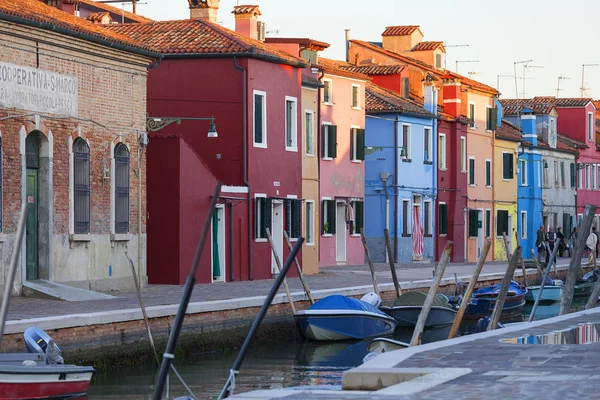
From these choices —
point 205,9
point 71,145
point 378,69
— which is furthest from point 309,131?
point 71,145

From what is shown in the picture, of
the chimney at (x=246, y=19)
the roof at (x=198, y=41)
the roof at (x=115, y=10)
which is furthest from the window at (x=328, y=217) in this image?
the roof at (x=115, y=10)

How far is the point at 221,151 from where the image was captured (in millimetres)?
35094

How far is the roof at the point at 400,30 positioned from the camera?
60.8m

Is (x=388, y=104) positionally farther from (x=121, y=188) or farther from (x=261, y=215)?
(x=121, y=188)

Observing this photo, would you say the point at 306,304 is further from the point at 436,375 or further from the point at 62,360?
the point at 436,375

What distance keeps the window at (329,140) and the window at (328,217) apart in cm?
157

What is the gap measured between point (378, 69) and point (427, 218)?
6.34 meters

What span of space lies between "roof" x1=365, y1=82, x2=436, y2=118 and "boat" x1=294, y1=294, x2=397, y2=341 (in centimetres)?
2275

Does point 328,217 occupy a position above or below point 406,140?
below

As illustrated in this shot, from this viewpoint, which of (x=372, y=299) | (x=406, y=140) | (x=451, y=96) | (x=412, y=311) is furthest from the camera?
(x=451, y=96)

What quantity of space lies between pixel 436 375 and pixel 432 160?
41.8 meters

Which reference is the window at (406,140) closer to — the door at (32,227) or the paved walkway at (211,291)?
the paved walkway at (211,291)

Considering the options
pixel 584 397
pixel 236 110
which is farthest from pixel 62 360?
pixel 236 110

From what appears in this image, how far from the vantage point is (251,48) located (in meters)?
34.7
